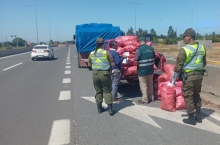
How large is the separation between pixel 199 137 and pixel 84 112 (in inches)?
110

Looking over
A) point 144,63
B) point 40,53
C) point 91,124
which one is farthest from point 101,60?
point 40,53

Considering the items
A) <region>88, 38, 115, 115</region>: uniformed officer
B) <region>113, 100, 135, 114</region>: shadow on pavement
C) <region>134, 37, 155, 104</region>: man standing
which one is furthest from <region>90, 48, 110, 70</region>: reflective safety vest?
<region>113, 100, 135, 114</region>: shadow on pavement

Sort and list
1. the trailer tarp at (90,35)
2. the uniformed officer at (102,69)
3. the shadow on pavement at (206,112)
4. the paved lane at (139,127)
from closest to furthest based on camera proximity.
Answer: the paved lane at (139,127) → the shadow on pavement at (206,112) → the uniformed officer at (102,69) → the trailer tarp at (90,35)

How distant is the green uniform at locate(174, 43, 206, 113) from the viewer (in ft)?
16.4

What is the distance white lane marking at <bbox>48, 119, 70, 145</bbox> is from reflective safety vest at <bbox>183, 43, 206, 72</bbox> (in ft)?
8.97

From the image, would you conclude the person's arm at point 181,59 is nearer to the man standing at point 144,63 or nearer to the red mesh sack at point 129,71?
the man standing at point 144,63

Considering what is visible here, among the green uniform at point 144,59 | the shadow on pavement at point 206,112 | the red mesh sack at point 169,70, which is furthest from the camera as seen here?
the red mesh sack at point 169,70

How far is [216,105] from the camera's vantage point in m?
6.59

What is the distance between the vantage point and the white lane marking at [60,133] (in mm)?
4364

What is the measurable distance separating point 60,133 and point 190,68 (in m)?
2.91

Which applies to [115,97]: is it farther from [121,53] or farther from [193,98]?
[193,98]

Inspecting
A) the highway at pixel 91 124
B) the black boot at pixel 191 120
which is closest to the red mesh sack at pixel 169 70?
the highway at pixel 91 124

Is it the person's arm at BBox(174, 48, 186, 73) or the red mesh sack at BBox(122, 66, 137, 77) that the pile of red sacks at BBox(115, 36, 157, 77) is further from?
the person's arm at BBox(174, 48, 186, 73)

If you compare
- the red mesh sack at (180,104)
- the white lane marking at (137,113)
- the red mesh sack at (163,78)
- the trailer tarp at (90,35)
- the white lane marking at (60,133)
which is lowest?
the white lane marking at (60,133)
